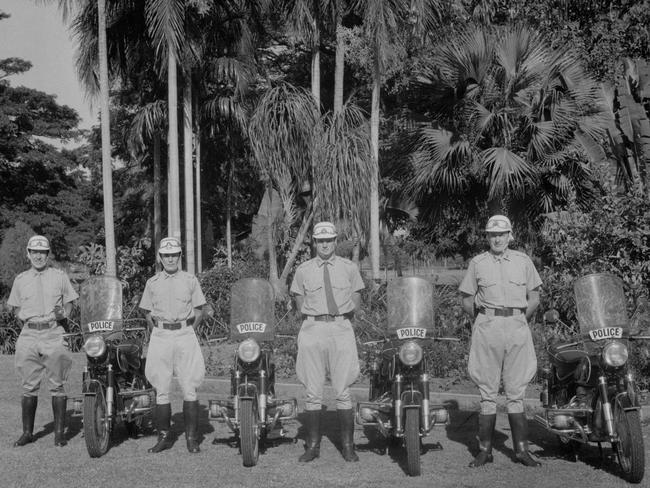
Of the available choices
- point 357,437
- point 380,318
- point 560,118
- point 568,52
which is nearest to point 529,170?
point 560,118

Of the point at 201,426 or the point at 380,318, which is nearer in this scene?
the point at 201,426

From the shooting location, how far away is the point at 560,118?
15086 millimetres

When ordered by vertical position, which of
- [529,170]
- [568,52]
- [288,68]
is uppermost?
[288,68]

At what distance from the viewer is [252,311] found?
7.96 m

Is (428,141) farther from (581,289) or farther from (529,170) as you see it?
(581,289)

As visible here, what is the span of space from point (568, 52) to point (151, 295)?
10.5 m

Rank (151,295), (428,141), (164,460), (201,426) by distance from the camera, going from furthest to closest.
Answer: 1. (428,141)
2. (201,426)
3. (151,295)
4. (164,460)

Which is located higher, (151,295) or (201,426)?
(151,295)

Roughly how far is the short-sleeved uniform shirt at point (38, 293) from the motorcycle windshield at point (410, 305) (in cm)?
343

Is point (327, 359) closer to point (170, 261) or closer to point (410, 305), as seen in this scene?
point (410, 305)

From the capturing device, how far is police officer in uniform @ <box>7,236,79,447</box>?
8398 mm

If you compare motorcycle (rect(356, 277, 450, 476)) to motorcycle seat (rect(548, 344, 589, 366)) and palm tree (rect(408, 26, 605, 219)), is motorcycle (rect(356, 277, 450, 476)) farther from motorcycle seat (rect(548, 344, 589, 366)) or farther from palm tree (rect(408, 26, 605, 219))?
palm tree (rect(408, 26, 605, 219))

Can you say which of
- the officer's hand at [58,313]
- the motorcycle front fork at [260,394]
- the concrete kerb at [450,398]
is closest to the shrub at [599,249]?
the concrete kerb at [450,398]

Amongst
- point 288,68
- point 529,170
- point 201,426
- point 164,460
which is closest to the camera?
point 164,460
